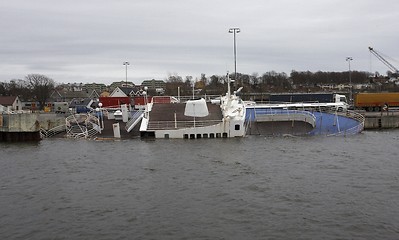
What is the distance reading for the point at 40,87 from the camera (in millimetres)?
133875

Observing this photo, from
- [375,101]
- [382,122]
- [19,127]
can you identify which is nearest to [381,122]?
[382,122]

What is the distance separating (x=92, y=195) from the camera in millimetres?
21938

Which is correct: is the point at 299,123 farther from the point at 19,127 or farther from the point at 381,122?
the point at 19,127

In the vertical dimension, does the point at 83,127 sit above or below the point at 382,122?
above

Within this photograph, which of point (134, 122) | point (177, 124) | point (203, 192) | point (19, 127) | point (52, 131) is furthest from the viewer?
point (52, 131)

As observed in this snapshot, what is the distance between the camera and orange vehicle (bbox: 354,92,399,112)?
242 ft

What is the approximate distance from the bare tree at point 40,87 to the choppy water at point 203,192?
101m

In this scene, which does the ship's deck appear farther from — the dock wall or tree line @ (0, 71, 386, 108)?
tree line @ (0, 71, 386, 108)

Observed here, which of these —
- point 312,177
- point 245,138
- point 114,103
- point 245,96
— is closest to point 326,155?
point 312,177

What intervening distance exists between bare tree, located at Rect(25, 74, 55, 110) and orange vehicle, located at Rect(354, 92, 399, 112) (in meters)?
89.3

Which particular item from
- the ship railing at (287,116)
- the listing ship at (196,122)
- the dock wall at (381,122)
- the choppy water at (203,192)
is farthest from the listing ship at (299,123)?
the dock wall at (381,122)

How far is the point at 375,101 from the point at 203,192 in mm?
59780

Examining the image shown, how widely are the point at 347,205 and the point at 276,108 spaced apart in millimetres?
32171

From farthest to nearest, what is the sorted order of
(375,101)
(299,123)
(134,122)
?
(375,101), (134,122), (299,123)
